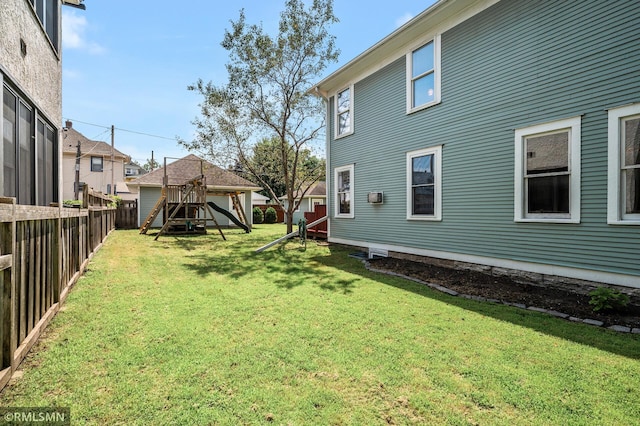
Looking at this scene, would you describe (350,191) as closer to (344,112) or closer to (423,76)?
(344,112)

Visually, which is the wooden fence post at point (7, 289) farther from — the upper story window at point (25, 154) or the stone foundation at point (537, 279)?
the stone foundation at point (537, 279)

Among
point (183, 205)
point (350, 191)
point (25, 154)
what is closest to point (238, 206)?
point (183, 205)

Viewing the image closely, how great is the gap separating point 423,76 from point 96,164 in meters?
28.6

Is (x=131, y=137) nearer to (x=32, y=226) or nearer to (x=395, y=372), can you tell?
(x=32, y=226)

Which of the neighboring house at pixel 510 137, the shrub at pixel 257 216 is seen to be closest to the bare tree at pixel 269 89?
the neighboring house at pixel 510 137

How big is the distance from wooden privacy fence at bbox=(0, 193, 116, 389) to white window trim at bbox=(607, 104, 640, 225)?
267 inches

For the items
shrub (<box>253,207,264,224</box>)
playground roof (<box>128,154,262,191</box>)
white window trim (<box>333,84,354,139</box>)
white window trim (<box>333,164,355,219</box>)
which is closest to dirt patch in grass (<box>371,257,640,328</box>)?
white window trim (<box>333,164,355,219</box>)

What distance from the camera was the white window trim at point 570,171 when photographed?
4793 millimetres

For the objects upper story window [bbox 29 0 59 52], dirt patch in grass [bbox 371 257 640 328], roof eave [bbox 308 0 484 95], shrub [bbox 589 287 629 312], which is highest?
roof eave [bbox 308 0 484 95]

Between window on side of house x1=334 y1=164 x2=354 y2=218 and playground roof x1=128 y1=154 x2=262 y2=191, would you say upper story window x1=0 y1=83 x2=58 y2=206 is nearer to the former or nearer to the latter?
window on side of house x1=334 y1=164 x2=354 y2=218

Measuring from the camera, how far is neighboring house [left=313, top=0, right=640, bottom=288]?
14.6 ft

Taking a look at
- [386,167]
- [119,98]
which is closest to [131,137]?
[119,98]

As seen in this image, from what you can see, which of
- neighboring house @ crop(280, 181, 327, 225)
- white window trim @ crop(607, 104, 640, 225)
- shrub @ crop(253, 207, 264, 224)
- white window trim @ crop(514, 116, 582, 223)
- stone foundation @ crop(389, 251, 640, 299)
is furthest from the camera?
neighboring house @ crop(280, 181, 327, 225)

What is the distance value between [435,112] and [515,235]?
10.7 feet
